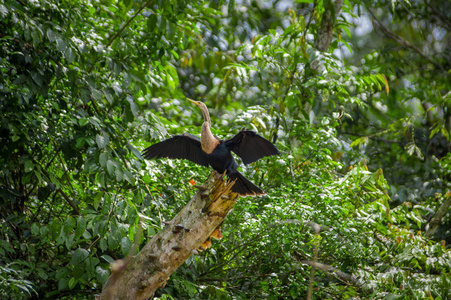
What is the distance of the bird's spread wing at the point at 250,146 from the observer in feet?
8.14

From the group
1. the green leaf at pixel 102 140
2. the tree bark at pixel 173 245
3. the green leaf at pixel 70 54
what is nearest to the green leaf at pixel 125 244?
the tree bark at pixel 173 245

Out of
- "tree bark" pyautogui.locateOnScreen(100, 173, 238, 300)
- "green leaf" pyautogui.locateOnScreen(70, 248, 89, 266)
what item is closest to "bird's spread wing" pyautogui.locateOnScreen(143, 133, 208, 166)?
"tree bark" pyautogui.locateOnScreen(100, 173, 238, 300)

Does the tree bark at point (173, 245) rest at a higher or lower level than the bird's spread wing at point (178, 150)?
lower

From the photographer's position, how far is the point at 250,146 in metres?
2.62

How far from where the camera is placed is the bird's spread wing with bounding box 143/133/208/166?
270cm

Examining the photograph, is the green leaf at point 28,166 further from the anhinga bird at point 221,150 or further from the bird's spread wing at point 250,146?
the bird's spread wing at point 250,146

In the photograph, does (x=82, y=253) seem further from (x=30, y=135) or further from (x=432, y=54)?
(x=432, y=54)

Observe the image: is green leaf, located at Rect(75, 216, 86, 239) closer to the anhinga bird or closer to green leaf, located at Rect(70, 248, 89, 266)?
green leaf, located at Rect(70, 248, 89, 266)

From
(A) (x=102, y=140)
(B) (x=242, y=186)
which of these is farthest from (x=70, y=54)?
(B) (x=242, y=186)

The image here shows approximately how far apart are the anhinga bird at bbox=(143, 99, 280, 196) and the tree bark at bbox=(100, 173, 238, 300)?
227 millimetres

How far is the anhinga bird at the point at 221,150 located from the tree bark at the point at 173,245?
227 millimetres

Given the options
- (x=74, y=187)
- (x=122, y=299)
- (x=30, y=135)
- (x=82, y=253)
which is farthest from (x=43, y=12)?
(x=122, y=299)

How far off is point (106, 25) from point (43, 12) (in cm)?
117

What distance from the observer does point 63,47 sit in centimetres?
239
